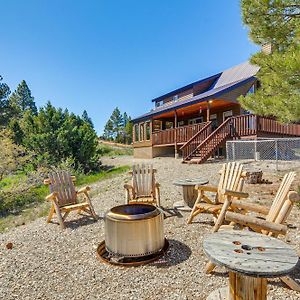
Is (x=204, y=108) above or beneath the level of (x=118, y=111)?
beneath

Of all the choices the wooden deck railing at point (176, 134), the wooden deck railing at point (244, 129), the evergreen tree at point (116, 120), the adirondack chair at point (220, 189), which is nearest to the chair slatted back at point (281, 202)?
the adirondack chair at point (220, 189)

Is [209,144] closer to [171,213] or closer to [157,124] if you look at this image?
[171,213]

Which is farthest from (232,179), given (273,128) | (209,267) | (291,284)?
(273,128)

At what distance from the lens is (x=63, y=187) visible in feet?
18.9

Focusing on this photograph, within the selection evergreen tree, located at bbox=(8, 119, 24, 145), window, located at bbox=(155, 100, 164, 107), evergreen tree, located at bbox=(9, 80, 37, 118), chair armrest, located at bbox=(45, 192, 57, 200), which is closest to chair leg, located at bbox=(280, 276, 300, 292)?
chair armrest, located at bbox=(45, 192, 57, 200)

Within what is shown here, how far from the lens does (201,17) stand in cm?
1302

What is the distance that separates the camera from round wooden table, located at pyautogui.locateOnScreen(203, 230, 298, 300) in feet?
6.23

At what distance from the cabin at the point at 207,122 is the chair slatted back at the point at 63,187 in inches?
291

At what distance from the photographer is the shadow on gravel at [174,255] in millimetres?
3449

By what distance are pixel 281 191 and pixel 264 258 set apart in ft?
5.04

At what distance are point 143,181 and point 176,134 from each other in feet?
39.8

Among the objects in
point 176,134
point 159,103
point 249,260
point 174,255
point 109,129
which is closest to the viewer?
point 249,260

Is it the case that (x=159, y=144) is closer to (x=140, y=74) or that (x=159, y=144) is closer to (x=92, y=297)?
(x=140, y=74)

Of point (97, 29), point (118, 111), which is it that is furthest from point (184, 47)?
point (118, 111)
